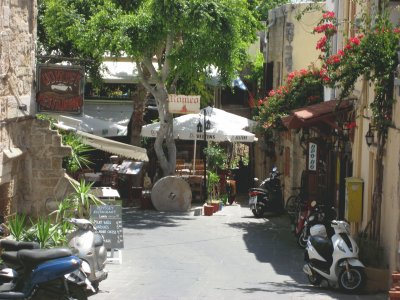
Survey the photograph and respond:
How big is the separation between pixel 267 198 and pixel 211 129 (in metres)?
3.92

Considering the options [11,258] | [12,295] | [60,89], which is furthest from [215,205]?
[12,295]

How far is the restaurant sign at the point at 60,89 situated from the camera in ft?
52.3

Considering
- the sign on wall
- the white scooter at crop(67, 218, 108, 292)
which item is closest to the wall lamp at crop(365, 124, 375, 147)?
the white scooter at crop(67, 218, 108, 292)

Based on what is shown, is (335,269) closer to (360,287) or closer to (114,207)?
(360,287)

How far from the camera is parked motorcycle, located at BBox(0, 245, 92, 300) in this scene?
10.6 metres

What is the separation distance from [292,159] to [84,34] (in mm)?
7742

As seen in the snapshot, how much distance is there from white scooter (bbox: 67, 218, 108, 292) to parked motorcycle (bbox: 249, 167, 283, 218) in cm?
1331

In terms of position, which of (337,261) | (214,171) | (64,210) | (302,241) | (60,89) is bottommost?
(302,241)

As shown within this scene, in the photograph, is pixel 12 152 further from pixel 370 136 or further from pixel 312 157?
pixel 312 157

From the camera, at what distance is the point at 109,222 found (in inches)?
627

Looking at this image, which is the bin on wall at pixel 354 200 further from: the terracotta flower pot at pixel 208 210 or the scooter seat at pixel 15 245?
the terracotta flower pot at pixel 208 210

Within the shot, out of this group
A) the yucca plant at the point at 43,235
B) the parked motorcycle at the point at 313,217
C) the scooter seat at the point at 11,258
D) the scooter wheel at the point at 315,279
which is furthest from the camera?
the parked motorcycle at the point at 313,217

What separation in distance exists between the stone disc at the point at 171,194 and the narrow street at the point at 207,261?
372mm

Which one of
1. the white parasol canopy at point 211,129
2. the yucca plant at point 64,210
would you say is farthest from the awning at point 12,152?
the white parasol canopy at point 211,129
